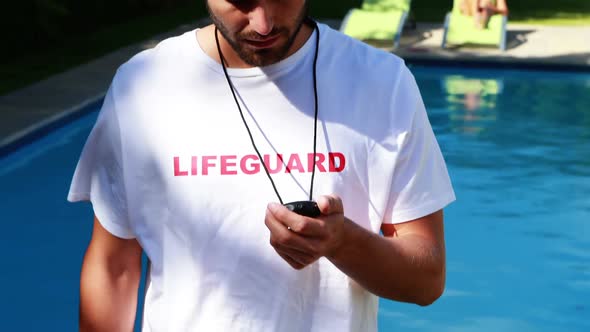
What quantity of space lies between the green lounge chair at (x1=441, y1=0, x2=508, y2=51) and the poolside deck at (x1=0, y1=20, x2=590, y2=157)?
0.13m

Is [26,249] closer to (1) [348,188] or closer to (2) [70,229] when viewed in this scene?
(2) [70,229]

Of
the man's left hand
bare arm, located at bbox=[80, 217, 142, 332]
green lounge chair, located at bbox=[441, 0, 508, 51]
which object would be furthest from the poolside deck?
the man's left hand

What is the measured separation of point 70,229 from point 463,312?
2.91 m

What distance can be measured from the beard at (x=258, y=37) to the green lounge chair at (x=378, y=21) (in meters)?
12.1

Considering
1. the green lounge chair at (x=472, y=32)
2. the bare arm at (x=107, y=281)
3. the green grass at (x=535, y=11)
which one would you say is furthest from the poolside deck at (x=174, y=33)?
the bare arm at (x=107, y=281)

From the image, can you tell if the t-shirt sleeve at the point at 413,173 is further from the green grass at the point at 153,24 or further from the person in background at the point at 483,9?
the person in background at the point at 483,9

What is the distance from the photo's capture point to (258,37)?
1746mm

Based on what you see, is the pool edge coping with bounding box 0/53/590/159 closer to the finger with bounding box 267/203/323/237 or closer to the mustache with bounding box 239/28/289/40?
the mustache with bounding box 239/28/289/40

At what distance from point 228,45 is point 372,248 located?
0.44m

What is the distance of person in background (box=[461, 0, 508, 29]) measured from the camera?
45.2 feet

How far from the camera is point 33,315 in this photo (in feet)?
20.6

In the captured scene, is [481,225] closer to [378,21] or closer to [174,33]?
[378,21]

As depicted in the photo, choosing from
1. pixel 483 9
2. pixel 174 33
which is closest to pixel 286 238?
pixel 483 9

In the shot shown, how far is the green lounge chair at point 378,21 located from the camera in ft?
45.9
